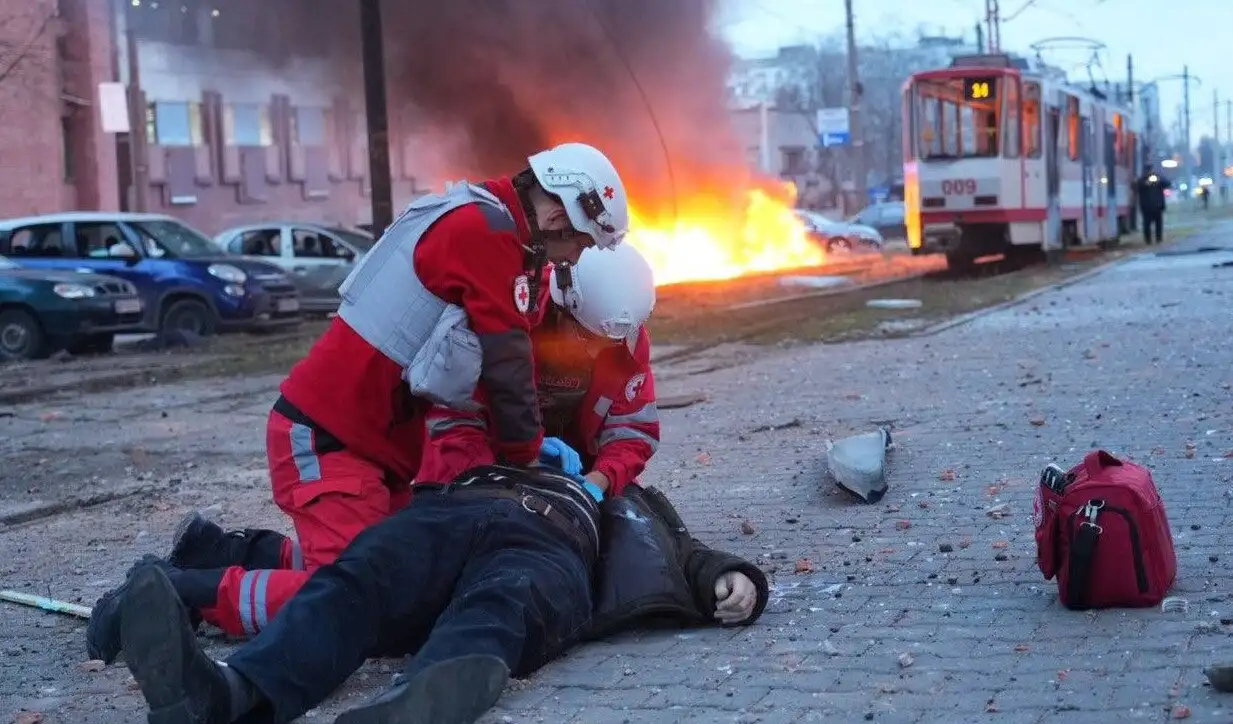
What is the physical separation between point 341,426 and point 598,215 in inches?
41.3

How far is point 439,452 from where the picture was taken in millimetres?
5152

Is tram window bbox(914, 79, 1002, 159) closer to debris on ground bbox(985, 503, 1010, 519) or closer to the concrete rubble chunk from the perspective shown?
the concrete rubble chunk

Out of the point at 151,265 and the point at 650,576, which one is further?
the point at 151,265

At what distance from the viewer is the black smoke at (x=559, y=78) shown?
25562 millimetres

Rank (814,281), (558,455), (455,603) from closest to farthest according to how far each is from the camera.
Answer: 1. (455,603)
2. (558,455)
3. (814,281)

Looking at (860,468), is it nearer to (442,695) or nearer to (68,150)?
(442,695)

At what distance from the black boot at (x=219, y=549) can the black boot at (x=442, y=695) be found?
5.40 ft

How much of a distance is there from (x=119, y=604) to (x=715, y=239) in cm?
2751

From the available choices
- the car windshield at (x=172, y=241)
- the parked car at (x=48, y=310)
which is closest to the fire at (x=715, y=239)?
the car windshield at (x=172, y=241)

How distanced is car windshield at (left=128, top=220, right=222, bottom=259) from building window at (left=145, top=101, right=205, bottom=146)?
18264mm

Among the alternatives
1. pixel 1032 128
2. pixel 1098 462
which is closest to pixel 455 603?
pixel 1098 462

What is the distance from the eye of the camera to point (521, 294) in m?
4.82

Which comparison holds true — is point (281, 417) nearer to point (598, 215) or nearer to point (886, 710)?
Result: point (598, 215)

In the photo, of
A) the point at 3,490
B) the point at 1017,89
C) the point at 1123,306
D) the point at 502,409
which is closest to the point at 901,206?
the point at 1017,89
